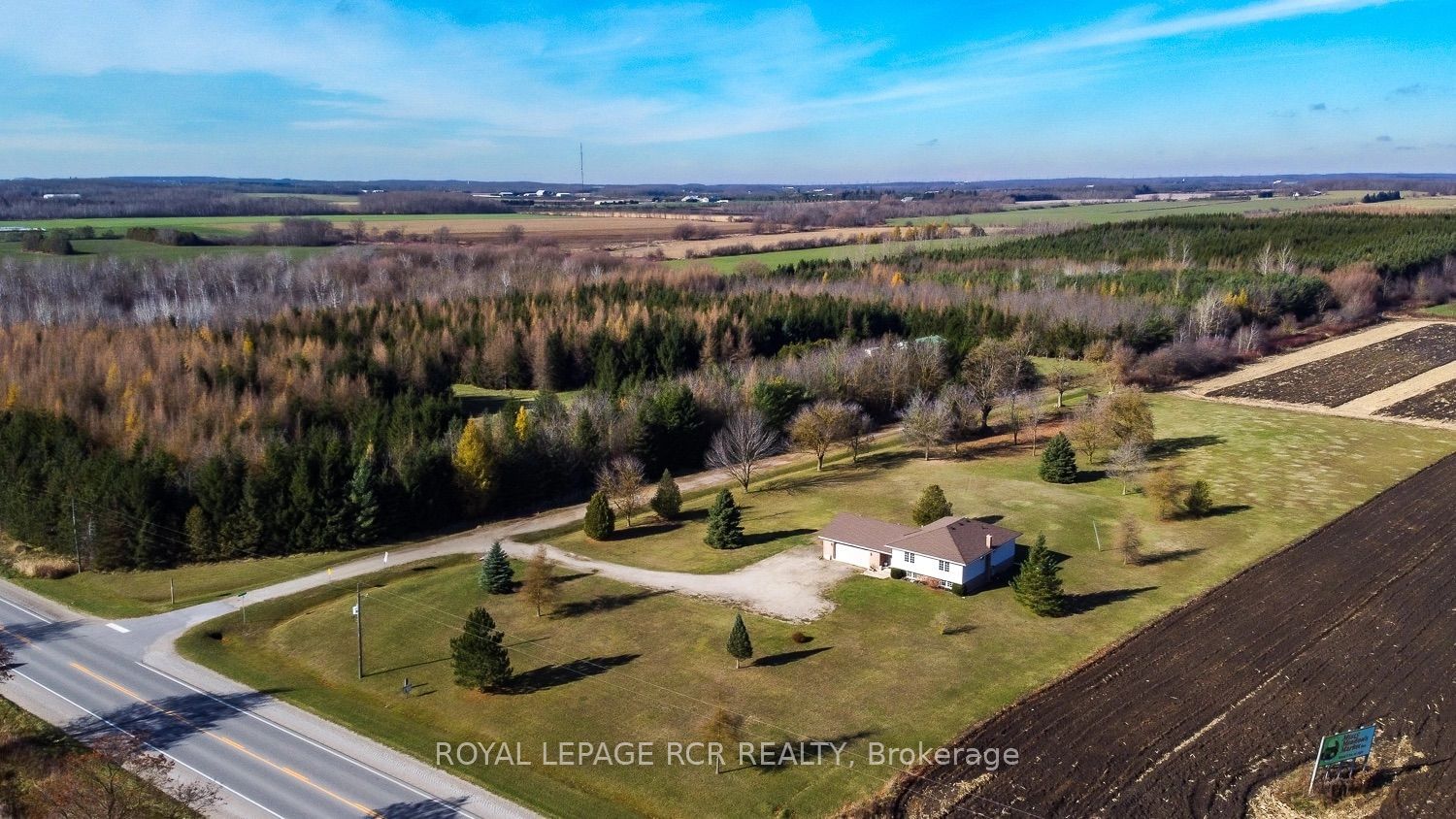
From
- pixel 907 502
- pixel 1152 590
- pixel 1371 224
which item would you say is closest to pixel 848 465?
pixel 907 502

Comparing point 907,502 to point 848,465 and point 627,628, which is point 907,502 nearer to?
point 848,465

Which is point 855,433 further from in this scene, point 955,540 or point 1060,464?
point 955,540

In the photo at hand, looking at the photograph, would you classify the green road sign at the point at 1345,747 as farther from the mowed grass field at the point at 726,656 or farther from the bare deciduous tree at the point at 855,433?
the bare deciduous tree at the point at 855,433

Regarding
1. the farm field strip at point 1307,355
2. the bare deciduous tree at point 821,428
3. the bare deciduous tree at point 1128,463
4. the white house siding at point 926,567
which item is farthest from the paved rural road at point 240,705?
the farm field strip at point 1307,355

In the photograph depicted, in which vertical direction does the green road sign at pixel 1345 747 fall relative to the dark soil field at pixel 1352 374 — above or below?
below

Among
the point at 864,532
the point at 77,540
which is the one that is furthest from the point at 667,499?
the point at 77,540

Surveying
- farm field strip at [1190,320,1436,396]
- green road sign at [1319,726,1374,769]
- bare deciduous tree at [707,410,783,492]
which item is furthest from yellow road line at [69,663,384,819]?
farm field strip at [1190,320,1436,396]

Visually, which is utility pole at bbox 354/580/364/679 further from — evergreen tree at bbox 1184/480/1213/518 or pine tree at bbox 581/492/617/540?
evergreen tree at bbox 1184/480/1213/518
